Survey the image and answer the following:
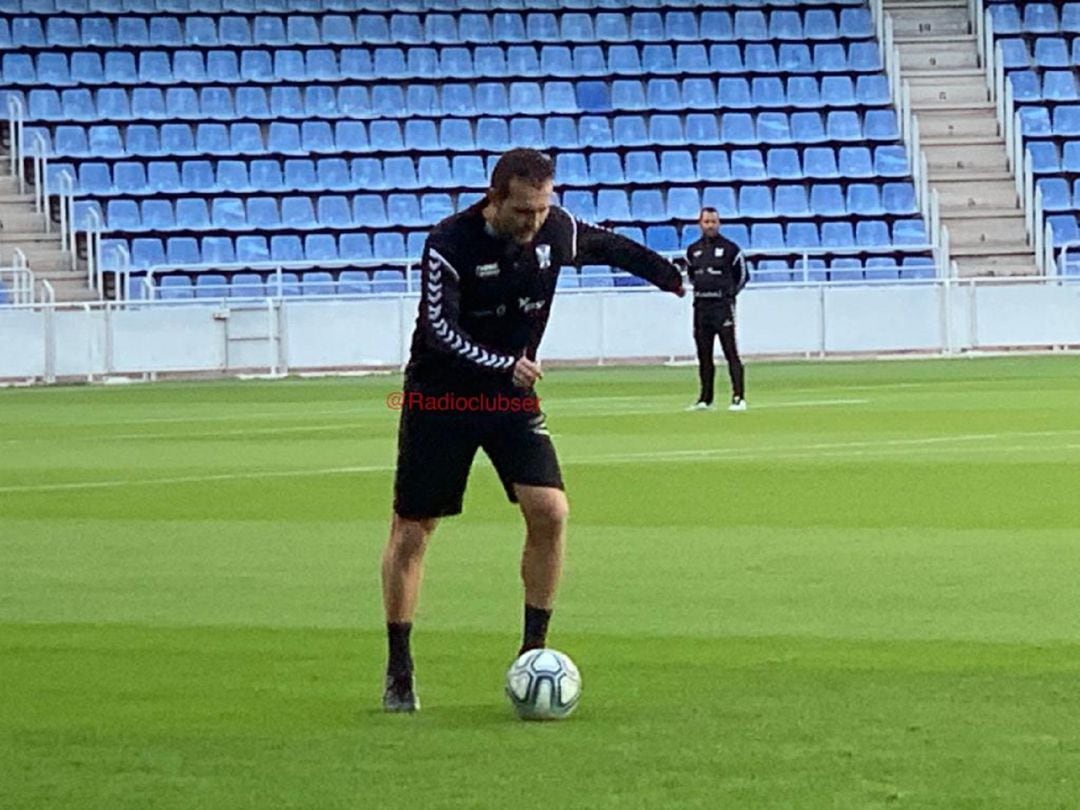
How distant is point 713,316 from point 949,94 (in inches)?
716

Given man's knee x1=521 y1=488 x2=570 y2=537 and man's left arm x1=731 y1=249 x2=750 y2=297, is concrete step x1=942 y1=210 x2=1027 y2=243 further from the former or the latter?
man's knee x1=521 y1=488 x2=570 y2=537

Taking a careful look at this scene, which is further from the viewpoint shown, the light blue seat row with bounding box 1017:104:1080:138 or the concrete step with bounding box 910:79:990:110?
the concrete step with bounding box 910:79:990:110

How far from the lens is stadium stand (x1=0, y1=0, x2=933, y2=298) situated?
4112 centimetres

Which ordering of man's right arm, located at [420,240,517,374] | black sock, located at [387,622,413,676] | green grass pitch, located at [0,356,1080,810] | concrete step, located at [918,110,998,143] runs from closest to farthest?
green grass pitch, located at [0,356,1080,810]
man's right arm, located at [420,240,517,374]
black sock, located at [387,622,413,676]
concrete step, located at [918,110,998,143]

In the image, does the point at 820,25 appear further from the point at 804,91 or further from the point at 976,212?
the point at 976,212

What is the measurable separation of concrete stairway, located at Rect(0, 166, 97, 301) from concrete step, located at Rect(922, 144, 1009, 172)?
14142 mm

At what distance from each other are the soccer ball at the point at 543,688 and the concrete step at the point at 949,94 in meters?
37.3

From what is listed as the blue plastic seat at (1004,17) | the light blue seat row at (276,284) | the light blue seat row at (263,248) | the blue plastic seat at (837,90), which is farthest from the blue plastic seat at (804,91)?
the light blue seat row at (276,284)

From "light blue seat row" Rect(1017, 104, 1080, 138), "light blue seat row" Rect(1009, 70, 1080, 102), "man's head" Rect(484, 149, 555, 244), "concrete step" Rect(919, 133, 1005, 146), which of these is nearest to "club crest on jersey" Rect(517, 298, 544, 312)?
"man's head" Rect(484, 149, 555, 244)

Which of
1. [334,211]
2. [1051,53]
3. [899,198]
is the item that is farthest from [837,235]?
[334,211]

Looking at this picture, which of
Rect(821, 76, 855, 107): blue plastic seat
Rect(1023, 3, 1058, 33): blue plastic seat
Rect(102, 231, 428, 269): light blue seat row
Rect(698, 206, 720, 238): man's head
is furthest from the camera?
Rect(1023, 3, 1058, 33): blue plastic seat

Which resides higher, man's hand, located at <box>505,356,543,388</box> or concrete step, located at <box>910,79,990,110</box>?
concrete step, located at <box>910,79,990,110</box>

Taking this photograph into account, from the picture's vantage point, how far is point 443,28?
44.2 m

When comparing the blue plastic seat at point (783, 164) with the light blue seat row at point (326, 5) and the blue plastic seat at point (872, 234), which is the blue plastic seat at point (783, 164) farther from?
the light blue seat row at point (326, 5)
